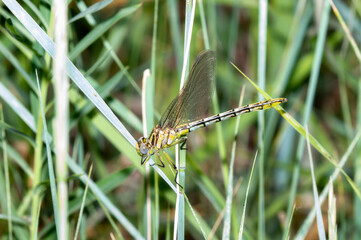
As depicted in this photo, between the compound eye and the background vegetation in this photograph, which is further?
the compound eye

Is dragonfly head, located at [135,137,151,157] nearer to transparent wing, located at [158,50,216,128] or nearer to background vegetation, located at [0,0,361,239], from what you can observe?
background vegetation, located at [0,0,361,239]

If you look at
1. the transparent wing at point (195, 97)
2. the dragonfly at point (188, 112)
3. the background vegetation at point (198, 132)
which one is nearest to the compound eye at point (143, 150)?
the dragonfly at point (188, 112)

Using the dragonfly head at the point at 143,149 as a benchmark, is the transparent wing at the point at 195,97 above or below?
above

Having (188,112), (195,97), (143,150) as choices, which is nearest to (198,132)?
(188,112)

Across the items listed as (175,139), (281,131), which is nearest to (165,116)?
(175,139)

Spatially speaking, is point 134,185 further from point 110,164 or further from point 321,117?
point 321,117

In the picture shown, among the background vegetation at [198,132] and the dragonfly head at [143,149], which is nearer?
the background vegetation at [198,132]

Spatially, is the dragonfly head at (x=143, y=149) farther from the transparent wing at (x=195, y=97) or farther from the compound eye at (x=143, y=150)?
the transparent wing at (x=195, y=97)

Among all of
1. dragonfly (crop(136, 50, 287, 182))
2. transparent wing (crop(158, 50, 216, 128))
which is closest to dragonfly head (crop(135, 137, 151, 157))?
dragonfly (crop(136, 50, 287, 182))
